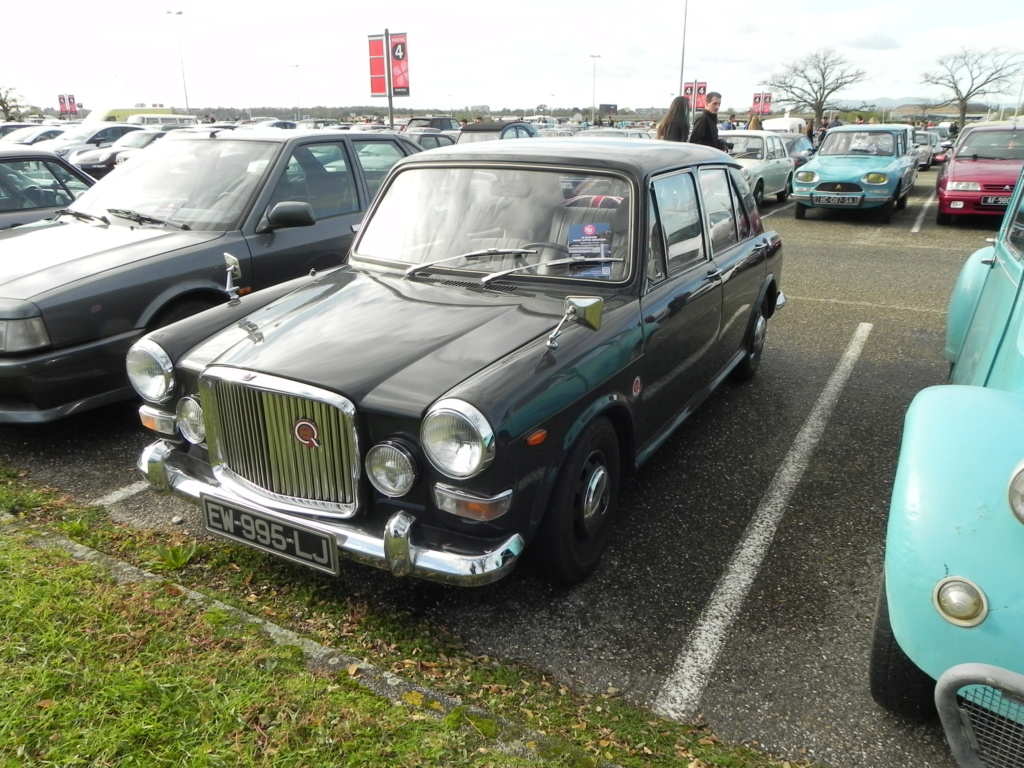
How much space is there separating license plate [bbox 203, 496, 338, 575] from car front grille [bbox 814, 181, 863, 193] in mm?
12982

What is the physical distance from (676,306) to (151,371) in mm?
2419

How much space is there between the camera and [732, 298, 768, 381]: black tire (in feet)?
17.4

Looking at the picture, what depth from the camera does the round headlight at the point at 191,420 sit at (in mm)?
3074

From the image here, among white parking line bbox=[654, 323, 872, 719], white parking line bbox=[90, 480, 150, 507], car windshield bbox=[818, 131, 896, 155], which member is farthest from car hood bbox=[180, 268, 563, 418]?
car windshield bbox=[818, 131, 896, 155]

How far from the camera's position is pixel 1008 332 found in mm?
2785

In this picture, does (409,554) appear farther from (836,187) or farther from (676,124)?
(836,187)

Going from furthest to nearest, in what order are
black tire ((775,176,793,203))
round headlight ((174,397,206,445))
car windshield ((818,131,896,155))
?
black tire ((775,176,793,203)) → car windshield ((818,131,896,155)) → round headlight ((174,397,206,445))

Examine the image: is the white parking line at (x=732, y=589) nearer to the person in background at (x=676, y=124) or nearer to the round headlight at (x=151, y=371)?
the round headlight at (x=151, y=371)

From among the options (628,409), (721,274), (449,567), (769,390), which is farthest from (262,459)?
(769,390)

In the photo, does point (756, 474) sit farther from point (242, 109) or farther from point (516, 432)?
point (242, 109)

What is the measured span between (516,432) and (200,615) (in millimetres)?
1407

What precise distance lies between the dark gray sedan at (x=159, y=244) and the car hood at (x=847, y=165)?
31.8ft

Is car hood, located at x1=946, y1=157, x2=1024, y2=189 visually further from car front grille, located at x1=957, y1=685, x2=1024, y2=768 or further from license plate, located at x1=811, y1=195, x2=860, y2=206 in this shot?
car front grille, located at x1=957, y1=685, x2=1024, y2=768

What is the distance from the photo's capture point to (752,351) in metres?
5.39
